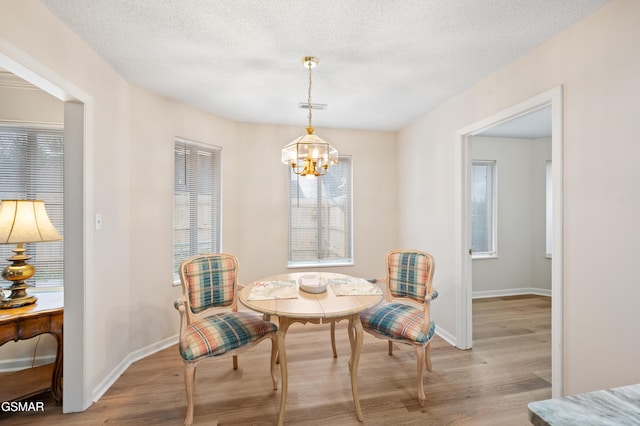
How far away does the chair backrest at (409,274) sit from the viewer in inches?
94.3

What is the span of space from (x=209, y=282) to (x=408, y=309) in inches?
64.3

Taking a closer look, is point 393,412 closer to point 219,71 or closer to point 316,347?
point 316,347

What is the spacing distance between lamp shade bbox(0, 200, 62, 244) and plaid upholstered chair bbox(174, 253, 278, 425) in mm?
939

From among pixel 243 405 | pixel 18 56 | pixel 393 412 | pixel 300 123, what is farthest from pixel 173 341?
pixel 300 123

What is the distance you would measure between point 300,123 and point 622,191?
309 cm

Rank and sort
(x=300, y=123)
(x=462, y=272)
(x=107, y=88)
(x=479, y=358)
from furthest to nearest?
(x=300, y=123)
(x=462, y=272)
(x=479, y=358)
(x=107, y=88)

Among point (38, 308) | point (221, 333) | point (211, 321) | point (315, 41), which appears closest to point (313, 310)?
point (221, 333)

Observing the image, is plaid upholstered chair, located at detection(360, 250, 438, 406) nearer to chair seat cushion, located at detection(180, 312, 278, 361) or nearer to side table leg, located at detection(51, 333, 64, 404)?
chair seat cushion, located at detection(180, 312, 278, 361)

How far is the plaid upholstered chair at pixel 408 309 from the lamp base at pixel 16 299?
2427 mm

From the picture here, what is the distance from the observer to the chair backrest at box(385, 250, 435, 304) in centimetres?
239

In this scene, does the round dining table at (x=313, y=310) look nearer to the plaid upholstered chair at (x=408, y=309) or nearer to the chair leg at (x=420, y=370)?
the plaid upholstered chair at (x=408, y=309)

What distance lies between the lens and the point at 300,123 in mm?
3719

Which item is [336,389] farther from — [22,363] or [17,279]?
[22,363]

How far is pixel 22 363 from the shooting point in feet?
7.77
